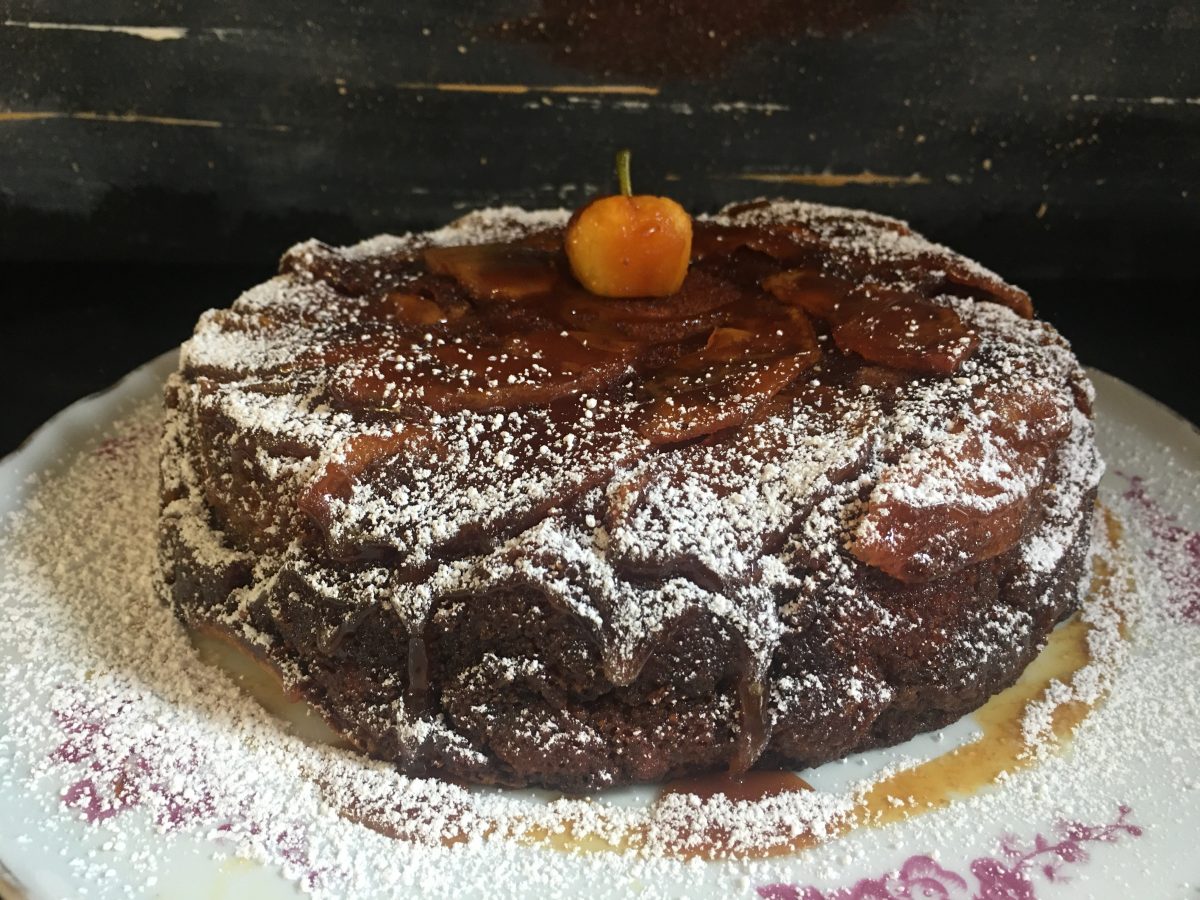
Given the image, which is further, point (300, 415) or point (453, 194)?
point (453, 194)

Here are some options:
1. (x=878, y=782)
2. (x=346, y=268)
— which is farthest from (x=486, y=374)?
(x=878, y=782)

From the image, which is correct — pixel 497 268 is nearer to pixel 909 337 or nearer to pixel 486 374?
pixel 486 374

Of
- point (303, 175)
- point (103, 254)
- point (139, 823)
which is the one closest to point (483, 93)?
point (303, 175)

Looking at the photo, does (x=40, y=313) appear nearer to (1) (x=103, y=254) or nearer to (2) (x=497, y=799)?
(1) (x=103, y=254)

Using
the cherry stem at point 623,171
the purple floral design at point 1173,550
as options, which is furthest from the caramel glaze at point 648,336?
the purple floral design at point 1173,550

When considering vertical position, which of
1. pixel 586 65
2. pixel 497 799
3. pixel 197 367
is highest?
pixel 586 65

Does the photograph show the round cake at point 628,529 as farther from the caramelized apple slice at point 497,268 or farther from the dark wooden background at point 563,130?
the dark wooden background at point 563,130

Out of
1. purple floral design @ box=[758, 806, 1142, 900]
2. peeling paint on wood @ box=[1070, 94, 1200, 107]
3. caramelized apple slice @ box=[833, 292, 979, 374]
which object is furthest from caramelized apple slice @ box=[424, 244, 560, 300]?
peeling paint on wood @ box=[1070, 94, 1200, 107]
